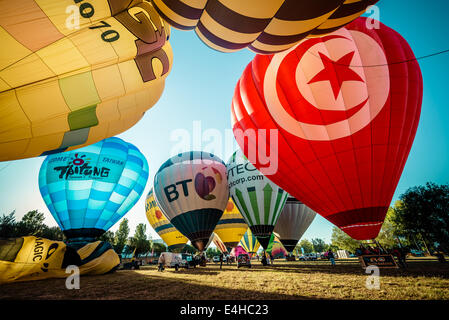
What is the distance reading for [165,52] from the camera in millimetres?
4676

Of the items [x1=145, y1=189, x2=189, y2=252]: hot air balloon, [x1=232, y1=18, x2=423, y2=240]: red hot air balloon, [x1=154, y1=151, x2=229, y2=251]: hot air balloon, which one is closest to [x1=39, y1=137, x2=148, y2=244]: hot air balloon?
[x1=154, y1=151, x2=229, y2=251]: hot air balloon

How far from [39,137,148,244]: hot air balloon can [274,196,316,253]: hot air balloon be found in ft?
39.2

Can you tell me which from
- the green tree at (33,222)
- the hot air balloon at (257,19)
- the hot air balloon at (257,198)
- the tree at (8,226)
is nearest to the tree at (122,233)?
the green tree at (33,222)

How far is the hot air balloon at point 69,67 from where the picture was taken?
281 centimetres

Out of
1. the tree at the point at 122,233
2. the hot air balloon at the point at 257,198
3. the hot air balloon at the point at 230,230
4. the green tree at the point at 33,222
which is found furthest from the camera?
the tree at the point at 122,233

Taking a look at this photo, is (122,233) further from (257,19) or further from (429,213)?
(257,19)

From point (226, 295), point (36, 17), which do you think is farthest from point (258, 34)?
point (226, 295)

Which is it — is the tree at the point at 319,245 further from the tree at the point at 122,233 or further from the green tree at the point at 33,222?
the green tree at the point at 33,222

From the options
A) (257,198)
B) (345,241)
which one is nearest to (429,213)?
(257,198)

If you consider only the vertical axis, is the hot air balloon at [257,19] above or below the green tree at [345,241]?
above

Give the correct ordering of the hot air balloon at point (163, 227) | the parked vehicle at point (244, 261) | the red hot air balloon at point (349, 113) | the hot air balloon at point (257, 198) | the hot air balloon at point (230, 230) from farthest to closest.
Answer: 1. the hot air balloon at point (163, 227)
2. the hot air balloon at point (230, 230)
3. the parked vehicle at point (244, 261)
4. the hot air balloon at point (257, 198)
5. the red hot air balloon at point (349, 113)

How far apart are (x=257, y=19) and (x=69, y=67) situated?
3.04 metres

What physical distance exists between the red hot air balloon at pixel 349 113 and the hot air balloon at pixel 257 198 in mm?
5580

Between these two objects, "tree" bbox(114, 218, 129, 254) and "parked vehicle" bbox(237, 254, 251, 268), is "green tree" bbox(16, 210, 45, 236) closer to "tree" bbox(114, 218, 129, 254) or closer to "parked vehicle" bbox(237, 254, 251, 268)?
"tree" bbox(114, 218, 129, 254)
